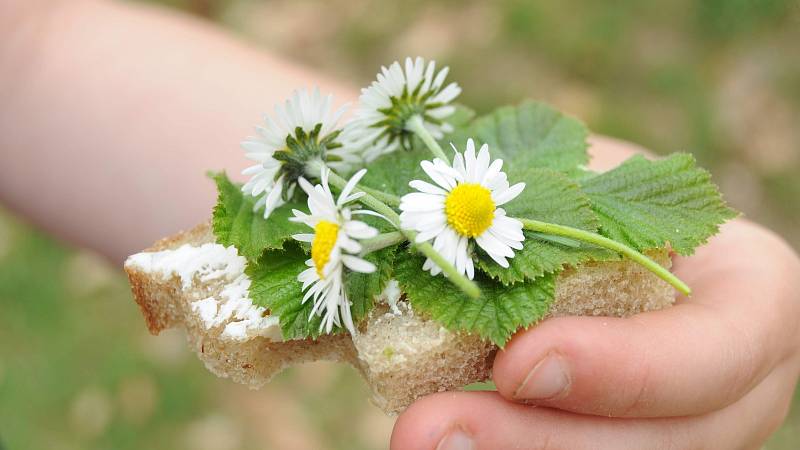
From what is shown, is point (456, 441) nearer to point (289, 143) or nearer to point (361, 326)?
point (361, 326)

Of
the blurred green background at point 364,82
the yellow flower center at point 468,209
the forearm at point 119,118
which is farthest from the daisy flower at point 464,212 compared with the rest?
the blurred green background at point 364,82

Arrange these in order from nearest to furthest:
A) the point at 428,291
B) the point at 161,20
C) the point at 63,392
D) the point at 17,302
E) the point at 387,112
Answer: the point at 428,291 → the point at 387,112 → the point at 161,20 → the point at 63,392 → the point at 17,302

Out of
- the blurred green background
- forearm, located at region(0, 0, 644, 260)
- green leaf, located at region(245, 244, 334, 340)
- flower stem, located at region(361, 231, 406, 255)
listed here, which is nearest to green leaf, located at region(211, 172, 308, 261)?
green leaf, located at region(245, 244, 334, 340)

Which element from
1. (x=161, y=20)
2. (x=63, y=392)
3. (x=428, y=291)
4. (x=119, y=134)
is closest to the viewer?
(x=428, y=291)

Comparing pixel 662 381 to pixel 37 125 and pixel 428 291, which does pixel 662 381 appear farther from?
pixel 37 125

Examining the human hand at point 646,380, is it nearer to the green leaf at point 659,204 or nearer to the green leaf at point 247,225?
the green leaf at point 659,204

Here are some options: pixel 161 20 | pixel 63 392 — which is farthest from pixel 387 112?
pixel 63 392
